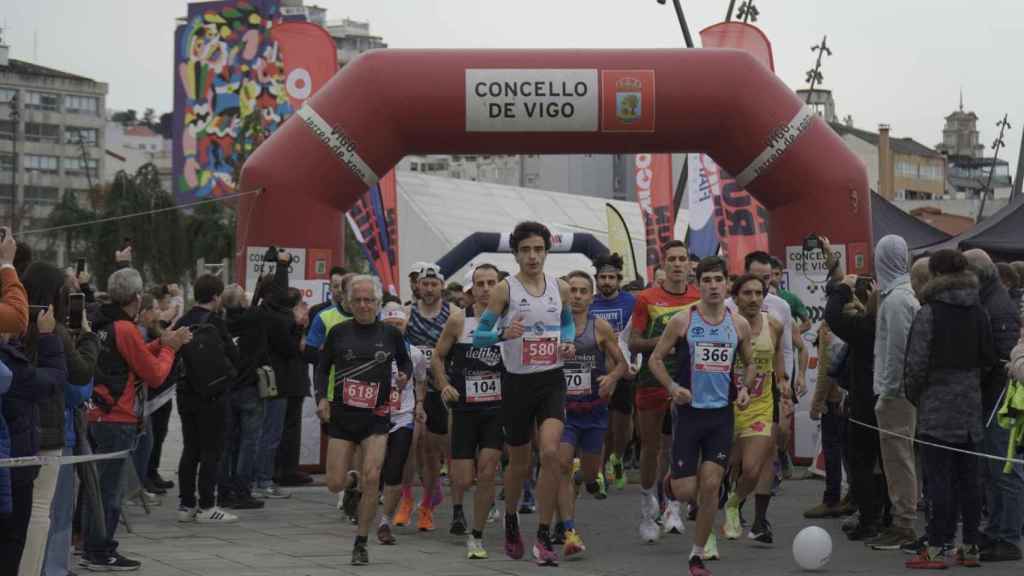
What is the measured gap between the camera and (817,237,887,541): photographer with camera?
10844mm

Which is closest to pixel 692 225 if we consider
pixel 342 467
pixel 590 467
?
pixel 590 467

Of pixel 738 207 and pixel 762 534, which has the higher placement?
pixel 738 207

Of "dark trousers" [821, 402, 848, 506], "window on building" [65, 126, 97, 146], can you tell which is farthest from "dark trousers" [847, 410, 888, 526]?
"window on building" [65, 126, 97, 146]

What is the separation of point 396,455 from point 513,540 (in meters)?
1.01

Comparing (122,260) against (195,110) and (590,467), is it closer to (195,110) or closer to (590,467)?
(590,467)

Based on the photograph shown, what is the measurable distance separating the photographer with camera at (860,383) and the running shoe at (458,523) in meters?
2.63

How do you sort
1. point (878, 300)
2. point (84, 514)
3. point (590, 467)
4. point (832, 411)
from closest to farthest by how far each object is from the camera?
1. point (84, 514)
2. point (878, 300)
3. point (590, 467)
4. point (832, 411)

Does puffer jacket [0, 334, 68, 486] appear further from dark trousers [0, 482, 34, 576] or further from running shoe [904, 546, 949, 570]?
running shoe [904, 546, 949, 570]

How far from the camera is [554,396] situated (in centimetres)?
1008

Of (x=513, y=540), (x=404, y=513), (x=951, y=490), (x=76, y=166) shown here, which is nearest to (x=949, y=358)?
(x=951, y=490)

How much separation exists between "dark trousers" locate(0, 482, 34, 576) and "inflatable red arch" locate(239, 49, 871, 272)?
7.45 metres

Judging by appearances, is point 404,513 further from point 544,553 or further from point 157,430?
point 157,430

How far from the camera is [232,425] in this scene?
1320cm

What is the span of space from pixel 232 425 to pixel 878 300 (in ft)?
17.4
